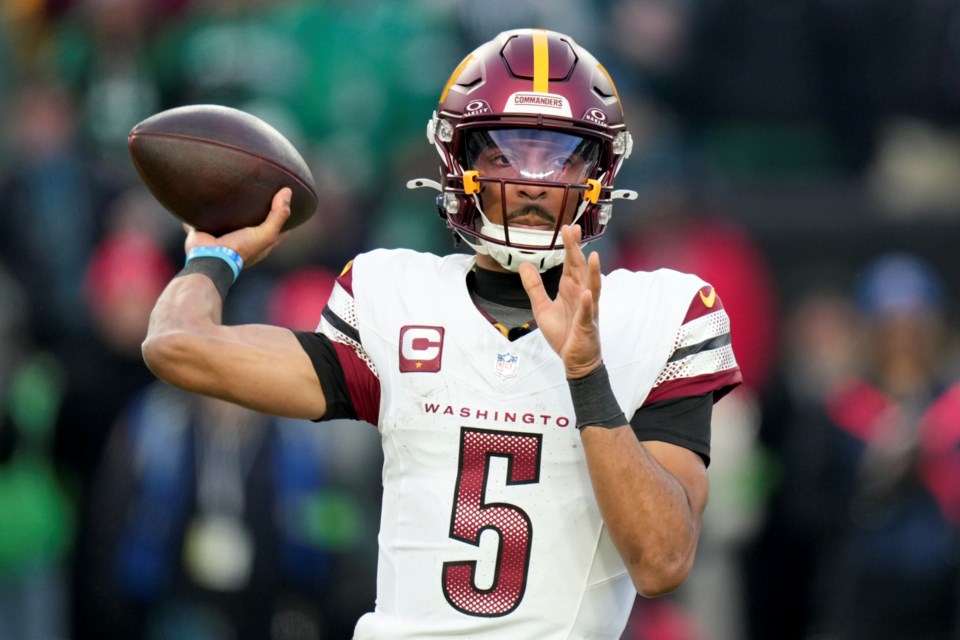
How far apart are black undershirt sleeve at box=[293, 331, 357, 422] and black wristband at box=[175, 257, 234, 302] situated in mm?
174

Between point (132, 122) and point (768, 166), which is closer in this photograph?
point (132, 122)

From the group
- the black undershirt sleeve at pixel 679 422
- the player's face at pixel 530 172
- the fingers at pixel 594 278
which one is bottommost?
the black undershirt sleeve at pixel 679 422

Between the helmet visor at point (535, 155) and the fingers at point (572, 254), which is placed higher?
the helmet visor at point (535, 155)

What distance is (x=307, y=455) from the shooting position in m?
6.32

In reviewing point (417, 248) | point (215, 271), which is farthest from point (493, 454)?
point (417, 248)

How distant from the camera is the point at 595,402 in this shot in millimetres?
3143

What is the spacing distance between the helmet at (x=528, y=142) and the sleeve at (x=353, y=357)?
29 centimetres

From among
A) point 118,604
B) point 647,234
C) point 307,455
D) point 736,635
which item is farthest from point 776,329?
point 118,604


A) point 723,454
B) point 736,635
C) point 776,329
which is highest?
point 776,329

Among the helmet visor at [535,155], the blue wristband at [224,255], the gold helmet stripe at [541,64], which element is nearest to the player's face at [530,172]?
the helmet visor at [535,155]

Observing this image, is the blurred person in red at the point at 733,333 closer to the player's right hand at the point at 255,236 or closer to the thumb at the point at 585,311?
the player's right hand at the point at 255,236

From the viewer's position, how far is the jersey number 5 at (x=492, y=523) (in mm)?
3346

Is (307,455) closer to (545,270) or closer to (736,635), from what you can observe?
(736,635)

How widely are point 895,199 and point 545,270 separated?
487 cm
